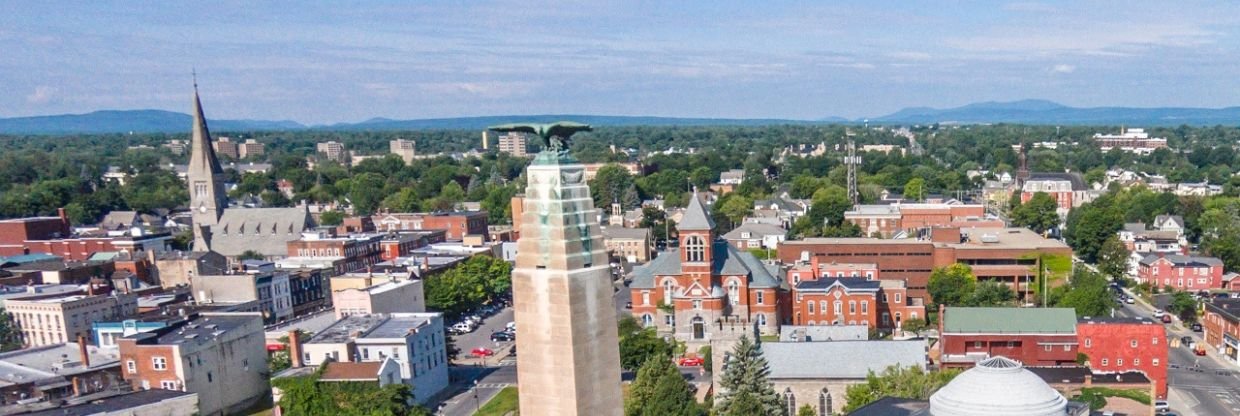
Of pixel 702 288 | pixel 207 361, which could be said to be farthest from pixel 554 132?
pixel 702 288

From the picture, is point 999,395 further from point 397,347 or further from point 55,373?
point 55,373

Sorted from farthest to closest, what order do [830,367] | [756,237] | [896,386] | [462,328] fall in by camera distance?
[756,237] < [462,328] < [830,367] < [896,386]

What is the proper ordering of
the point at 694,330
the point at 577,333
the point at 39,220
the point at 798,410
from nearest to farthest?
the point at 577,333 → the point at 798,410 → the point at 694,330 → the point at 39,220

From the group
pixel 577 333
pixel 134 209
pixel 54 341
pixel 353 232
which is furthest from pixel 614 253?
pixel 577 333

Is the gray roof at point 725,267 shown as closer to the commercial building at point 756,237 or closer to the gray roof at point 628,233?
the commercial building at point 756,237

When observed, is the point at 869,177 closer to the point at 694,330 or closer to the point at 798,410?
the point at 694,330

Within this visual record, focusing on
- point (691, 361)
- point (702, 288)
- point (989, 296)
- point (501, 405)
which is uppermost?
point (702, 288)
